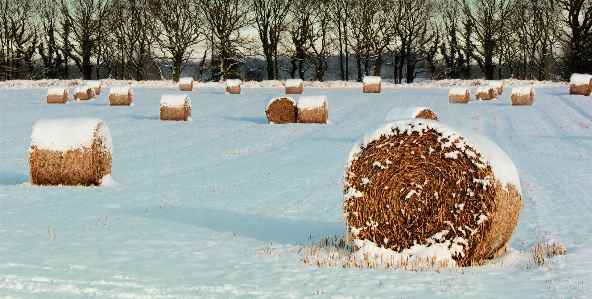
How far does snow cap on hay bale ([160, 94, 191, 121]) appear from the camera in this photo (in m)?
27.0

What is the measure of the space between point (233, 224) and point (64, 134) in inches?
186

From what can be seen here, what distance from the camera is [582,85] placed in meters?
38.6

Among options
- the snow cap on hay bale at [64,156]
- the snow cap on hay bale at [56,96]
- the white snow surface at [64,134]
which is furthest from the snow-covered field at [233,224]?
the snow cap on hay bale at [56,96]

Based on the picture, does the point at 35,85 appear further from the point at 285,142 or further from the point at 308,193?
the point at 308,193

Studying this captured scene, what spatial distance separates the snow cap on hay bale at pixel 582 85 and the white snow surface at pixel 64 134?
32062 millimetres

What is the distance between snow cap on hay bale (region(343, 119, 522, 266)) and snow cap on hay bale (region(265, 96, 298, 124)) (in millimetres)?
18411

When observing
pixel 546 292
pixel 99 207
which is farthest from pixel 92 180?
pixel 546 292

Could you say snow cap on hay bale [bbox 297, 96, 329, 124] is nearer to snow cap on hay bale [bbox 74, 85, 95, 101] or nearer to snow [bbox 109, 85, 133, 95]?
snow [bbox 109, 85, 133, 95]

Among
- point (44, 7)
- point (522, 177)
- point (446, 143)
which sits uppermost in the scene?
→ point (44, 7)

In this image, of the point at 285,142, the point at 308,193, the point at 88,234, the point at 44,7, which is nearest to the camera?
the point at 88,234

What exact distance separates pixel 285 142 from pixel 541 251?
1362 centimetres

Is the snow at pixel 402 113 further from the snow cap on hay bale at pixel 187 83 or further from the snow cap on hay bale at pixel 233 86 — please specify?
the snow cap on hay bale at pixel 187 83

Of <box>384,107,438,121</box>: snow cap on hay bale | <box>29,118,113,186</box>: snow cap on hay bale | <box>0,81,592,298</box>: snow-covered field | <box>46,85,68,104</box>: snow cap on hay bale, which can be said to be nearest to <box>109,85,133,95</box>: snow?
<box>46,85,68,104</box>: snow cap on hay bale

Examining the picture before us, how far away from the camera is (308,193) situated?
1236 cm
